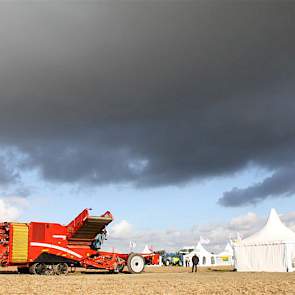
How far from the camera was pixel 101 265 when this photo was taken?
31297 millimetres

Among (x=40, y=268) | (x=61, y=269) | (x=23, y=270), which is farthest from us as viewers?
(x=23, y=270)

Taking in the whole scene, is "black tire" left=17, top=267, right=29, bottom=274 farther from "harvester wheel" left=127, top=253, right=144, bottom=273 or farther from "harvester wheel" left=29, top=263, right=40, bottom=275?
"harvester wheel" left=127, top=253, right=144, bottom=273

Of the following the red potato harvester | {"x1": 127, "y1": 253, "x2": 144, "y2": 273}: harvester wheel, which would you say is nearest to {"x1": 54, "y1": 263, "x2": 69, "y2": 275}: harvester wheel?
the red potato harvester

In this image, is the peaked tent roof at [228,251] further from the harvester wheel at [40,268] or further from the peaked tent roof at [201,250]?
the harvester wheel at [40,268]

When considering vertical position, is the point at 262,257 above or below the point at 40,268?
above

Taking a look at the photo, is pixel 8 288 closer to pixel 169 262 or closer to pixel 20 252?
pixel 20 252

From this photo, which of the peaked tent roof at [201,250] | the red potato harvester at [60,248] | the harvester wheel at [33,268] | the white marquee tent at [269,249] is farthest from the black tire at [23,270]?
the peaked tent roof at [201,250]

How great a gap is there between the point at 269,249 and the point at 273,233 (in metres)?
1.63

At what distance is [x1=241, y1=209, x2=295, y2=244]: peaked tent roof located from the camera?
123ft

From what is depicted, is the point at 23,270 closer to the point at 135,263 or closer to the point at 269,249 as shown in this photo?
the point at 135,263

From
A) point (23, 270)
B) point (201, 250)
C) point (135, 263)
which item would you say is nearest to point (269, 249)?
point (135, 263)

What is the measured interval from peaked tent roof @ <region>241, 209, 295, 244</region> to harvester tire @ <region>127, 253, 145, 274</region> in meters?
11.6

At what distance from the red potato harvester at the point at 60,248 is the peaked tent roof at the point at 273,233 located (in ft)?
37.8

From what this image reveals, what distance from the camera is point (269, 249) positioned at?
37469mm
